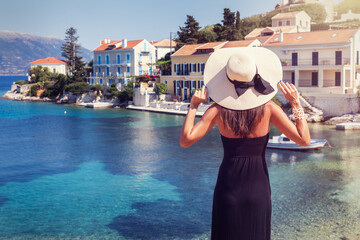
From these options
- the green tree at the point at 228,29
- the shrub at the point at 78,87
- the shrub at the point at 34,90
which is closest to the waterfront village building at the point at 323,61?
the green tree at the point at 228,29

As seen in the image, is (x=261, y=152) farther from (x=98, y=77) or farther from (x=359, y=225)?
(x=98, y=77)

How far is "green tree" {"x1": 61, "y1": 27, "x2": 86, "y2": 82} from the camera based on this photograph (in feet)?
216

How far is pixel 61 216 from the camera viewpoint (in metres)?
14.2

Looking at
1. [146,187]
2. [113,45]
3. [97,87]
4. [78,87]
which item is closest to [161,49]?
[113,45]

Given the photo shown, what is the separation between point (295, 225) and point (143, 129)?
2326cm

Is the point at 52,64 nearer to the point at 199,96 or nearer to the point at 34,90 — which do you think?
the point at 34,90

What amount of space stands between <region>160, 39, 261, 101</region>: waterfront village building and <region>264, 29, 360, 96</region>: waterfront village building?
291 inches

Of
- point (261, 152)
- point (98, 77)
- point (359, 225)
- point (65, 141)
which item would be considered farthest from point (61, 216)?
point (98, 77)

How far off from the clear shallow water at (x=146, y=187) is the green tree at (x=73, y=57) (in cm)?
3367

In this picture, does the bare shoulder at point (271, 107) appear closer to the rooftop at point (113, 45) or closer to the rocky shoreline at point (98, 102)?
the rocky shoreline at point (98, 102)

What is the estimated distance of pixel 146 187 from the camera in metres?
17.7

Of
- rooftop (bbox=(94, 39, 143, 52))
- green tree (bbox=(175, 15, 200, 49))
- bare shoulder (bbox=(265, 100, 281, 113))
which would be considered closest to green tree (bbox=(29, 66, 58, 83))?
rooftop (bbox=(94, 39, 143, 52))

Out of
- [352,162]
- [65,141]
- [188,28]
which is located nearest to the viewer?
[352,162]

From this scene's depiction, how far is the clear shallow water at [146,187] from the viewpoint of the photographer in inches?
509
